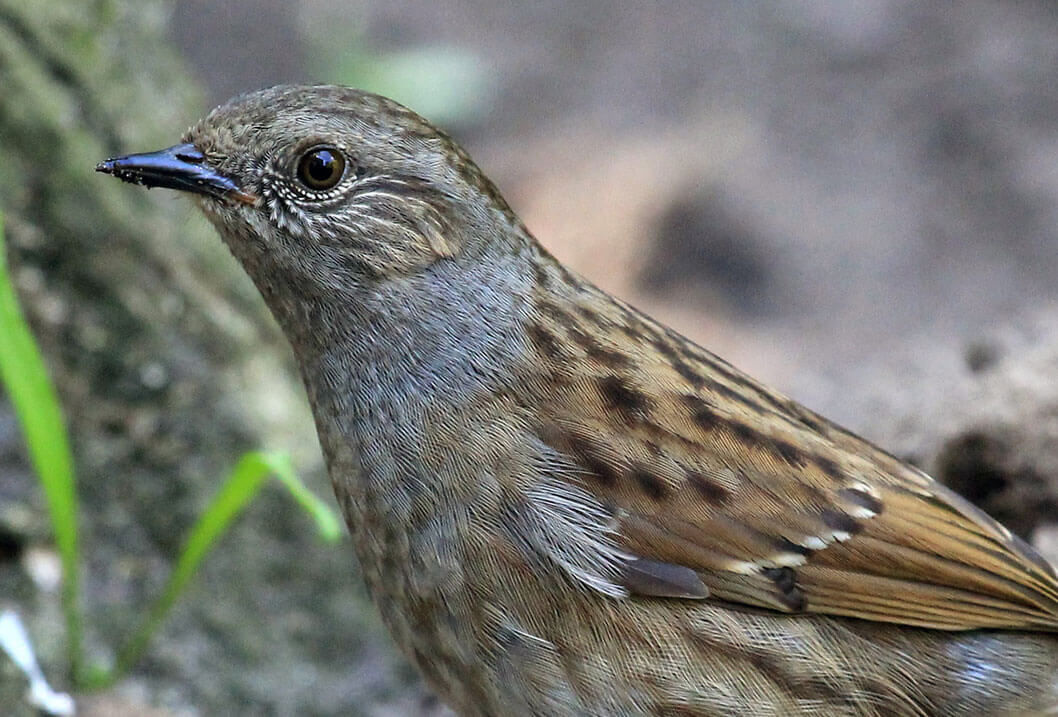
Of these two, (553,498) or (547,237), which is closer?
(553,498)

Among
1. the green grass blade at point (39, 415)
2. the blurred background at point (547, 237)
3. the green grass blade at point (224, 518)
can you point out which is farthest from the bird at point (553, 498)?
the blurred background at point (547, 237)

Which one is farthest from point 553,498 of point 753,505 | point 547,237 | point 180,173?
point 547,237

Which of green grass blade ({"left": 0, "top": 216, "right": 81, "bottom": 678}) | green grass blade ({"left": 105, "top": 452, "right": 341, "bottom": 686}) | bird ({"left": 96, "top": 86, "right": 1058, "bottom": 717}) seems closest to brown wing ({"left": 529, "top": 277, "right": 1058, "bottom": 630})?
bird ({"left": 96, "top": 86, "right": 1058, "bottom": 717})

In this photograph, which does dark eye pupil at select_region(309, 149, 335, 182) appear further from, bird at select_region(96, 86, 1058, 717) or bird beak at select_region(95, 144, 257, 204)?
bird beak at select_region(95, 144, 257, 204)

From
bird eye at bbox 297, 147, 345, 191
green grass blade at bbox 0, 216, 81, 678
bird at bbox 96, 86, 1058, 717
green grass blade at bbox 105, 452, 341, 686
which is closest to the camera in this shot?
bird at bbox 96, 86, 1058, 717

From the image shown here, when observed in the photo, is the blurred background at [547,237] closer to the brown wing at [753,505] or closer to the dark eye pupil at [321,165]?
the brown wing at [753,505]

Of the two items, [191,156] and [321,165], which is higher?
[321,165]

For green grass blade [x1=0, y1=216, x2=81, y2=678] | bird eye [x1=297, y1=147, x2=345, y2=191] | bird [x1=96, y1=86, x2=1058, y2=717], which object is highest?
bird eye [x1=297, y1=147, x2=345, y2=191]

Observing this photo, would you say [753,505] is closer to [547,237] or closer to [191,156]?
[191,156]
